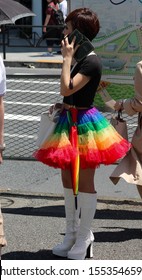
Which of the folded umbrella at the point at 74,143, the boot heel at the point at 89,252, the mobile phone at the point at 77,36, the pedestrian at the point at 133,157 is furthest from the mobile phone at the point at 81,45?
the boot heel at the point at 89,252

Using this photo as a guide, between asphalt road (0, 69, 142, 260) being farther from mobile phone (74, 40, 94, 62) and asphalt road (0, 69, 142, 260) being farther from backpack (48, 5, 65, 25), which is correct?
backpack (48, 5, 65, 25)

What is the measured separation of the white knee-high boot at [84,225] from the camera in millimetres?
5227

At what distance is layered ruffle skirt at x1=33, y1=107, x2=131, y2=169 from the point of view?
5.08 m

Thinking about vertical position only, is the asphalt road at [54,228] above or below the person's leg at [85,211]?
below

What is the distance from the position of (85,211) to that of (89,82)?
92 cm

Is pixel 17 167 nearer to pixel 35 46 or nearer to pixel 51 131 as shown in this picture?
pixel 51 131

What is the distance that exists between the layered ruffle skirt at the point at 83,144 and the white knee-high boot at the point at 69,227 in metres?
0.32

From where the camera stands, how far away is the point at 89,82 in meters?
5.10

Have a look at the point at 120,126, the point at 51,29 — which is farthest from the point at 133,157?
the point at 51,29

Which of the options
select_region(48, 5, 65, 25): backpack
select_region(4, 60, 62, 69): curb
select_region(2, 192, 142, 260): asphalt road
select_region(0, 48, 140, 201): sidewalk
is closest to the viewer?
select_region(2, 192, 142, 260): asphalt road

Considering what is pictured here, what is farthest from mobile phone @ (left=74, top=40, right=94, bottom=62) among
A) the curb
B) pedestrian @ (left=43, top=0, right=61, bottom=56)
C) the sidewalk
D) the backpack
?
the backpack

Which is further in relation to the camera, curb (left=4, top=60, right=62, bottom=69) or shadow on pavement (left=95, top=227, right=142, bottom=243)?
curb (left=4, top=60, right=62, bottom=69)

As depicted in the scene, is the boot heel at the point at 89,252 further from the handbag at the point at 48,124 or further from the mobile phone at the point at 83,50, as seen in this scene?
the mobile phone at the point at 83,50

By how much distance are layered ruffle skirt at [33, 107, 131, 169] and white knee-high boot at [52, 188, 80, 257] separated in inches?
12.7
